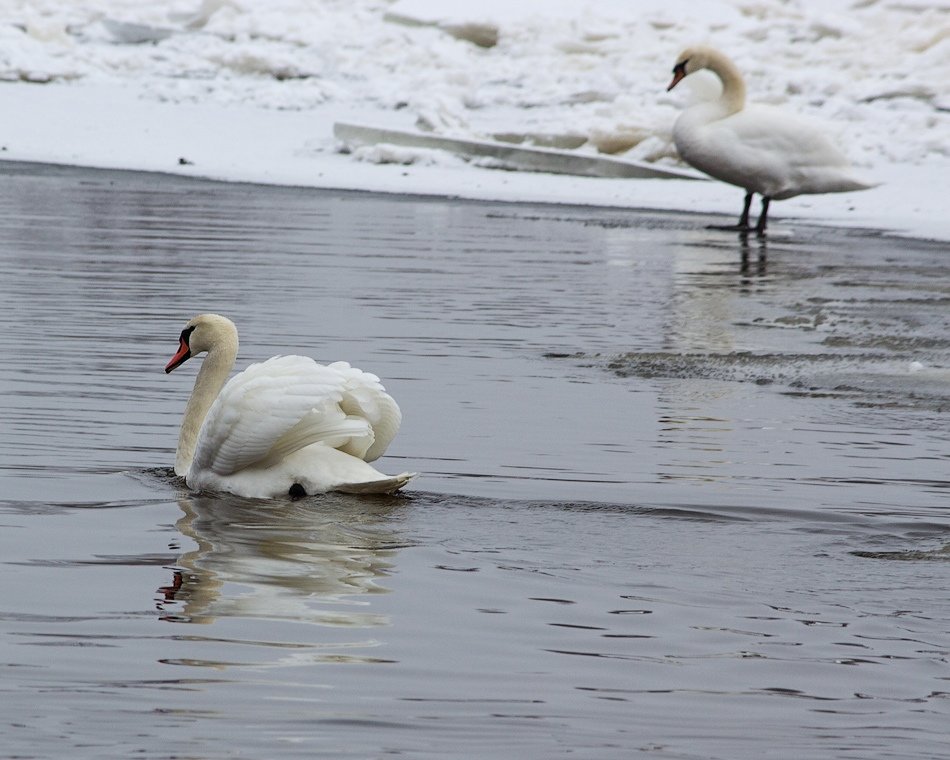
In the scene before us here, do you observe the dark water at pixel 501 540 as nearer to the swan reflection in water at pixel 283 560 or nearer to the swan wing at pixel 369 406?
the swan reflection in water at pixel 283 560

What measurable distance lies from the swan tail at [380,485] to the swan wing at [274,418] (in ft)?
0.60

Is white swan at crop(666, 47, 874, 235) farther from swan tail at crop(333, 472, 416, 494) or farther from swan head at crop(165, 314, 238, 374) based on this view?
swan tail at crop(333, 472, 416, 494)

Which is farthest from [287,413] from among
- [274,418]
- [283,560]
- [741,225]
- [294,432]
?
[741,225]

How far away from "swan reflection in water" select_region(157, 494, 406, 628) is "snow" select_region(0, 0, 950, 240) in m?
12.3

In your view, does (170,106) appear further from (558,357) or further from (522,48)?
(558,357)

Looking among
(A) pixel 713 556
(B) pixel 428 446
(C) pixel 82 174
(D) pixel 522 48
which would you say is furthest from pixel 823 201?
(A) pixel 713 556

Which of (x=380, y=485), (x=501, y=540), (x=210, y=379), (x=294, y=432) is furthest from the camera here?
(x=210, y=379)

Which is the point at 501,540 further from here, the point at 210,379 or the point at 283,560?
the point at 210,379

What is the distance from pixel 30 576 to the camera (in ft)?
15.8

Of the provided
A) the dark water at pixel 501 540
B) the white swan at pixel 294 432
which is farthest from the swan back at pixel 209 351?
the white swan at pixel 294 432

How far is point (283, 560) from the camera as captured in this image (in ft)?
16.8

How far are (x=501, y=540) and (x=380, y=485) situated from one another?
0.58 metres

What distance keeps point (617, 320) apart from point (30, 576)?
249 inches

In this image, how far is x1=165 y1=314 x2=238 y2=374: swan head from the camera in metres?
6.76
